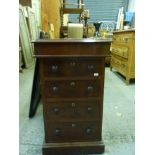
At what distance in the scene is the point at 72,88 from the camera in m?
1.54

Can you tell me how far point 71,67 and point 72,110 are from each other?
1.06 ft

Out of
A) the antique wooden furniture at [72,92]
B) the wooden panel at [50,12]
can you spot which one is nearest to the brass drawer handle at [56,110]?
the antique wooden furniture at [72,92]

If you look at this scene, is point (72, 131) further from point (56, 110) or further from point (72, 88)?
point (72, 88)

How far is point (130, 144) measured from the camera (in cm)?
178

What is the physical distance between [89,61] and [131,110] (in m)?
1.22

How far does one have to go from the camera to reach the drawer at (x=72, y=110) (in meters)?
1.58

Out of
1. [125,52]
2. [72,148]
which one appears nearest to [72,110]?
[72,148]

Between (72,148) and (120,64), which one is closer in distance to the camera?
(72,148)

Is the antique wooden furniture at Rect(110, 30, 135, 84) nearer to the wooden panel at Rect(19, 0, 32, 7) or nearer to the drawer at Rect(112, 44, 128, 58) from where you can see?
the drawer at Rect(112, 44, 128, 58)

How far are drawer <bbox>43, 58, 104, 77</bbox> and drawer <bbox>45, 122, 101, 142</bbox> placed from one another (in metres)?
0.38
